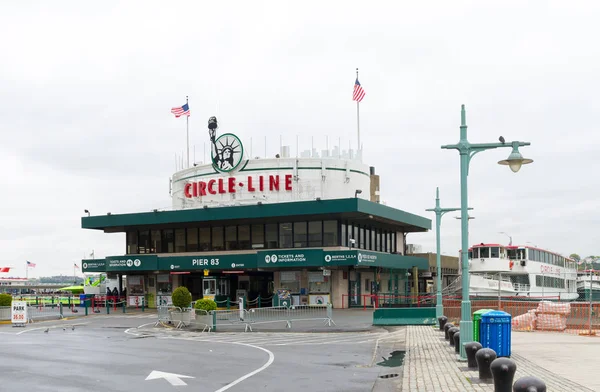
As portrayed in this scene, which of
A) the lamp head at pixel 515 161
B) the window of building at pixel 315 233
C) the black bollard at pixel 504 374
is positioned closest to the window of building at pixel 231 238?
the window of building at pixel 315 233

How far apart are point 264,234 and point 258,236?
611 millimetres

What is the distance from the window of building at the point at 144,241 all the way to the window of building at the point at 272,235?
11.9 meters

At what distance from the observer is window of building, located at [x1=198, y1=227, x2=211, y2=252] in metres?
53.0

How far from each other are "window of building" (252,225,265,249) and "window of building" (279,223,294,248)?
1538mm

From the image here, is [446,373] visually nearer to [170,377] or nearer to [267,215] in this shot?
[170,377]

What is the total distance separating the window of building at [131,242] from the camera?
187ft

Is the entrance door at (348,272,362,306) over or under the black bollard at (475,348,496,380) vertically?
under

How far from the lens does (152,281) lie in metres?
55.0

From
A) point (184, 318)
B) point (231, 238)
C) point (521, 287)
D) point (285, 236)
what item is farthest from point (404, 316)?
point (521, 287)

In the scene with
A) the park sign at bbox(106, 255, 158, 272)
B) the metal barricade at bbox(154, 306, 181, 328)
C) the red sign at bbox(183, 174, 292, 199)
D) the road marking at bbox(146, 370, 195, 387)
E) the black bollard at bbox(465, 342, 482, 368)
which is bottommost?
the metal barricade at bbox(154, 306, 181, 328)

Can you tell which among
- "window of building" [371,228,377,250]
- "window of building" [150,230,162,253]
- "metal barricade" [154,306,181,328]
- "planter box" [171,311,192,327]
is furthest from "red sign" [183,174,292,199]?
"planter box" [171,311,192,327]

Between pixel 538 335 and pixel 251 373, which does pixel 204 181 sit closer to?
pixel 538 335

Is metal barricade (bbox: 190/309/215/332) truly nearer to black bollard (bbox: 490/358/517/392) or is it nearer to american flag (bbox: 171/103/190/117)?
black bollard (bbox: 490/358/517/392)

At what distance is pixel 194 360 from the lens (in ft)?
61.4
